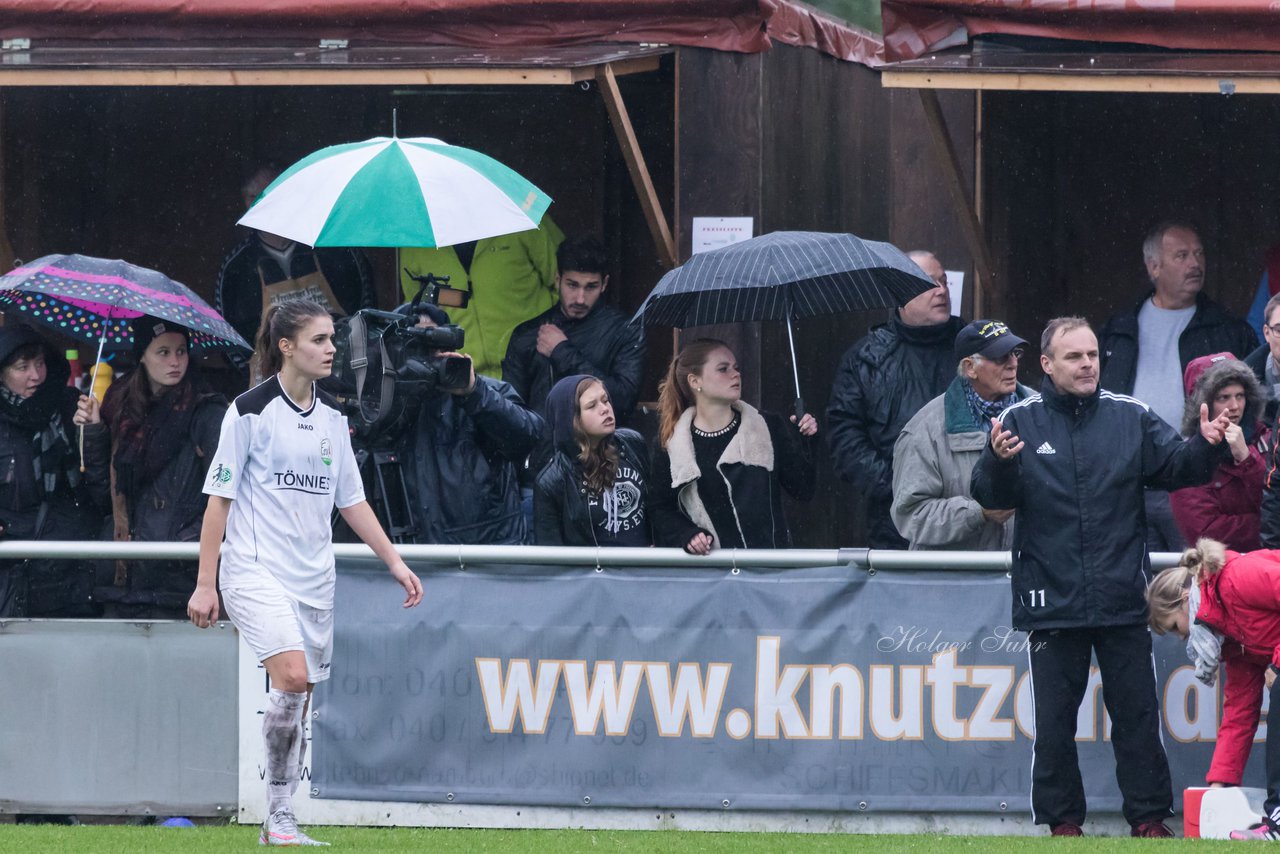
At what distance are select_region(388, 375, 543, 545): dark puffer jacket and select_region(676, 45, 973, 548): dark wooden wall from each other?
5.77ft

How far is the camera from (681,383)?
27.8 feet

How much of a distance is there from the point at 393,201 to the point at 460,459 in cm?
117

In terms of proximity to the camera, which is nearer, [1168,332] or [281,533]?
[281,533]

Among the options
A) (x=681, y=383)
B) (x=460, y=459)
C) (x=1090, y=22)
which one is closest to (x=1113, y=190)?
(x=1090, y=22)

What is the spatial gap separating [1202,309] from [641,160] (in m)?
2.56

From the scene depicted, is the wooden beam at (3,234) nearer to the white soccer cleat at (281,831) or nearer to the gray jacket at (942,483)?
the white soccer cleat at (281,831)

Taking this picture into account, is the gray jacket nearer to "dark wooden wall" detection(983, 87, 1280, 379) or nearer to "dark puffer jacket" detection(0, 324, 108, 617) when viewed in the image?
"dark wooden wall" detection(983, 87, 1280, 379)

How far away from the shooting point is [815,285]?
8641 mm

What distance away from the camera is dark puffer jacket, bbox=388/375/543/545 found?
8508 millimetres

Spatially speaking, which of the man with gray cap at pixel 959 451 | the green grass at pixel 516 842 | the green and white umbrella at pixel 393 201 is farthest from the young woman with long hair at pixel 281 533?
the man with gray cap at pixel 959 451

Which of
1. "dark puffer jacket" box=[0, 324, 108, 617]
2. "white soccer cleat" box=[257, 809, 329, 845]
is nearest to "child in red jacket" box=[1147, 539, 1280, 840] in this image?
"white soccer cleat" box=[257, 809, 329, 845]

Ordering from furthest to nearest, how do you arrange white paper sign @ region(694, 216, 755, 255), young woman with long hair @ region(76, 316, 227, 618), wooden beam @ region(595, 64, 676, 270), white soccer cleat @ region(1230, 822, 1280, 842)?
white paper sign @ region(694, 216, 755, 255)
wooden beam @ region(595, 64, 676, 270)
young woman with long hair @ region(76, 316, 227, 618)
white soccer cleat @ region(1230, 822, 1280, 842)

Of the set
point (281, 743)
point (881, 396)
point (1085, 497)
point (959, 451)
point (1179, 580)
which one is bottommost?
point (281, 743)

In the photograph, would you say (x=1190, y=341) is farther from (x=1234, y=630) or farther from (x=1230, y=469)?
A: (x=1234, y=630)
